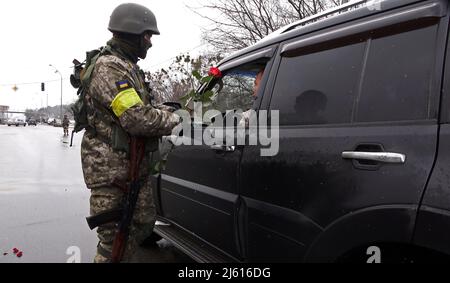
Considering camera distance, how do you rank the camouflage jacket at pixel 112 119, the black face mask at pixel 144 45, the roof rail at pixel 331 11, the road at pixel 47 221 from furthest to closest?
the road at pixel 47 221 < the black face mask at pixel 144 45 < the camouflage jacket at pixel 112 119 < the roof rail at pixel 331 11

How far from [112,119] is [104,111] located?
0.07 m

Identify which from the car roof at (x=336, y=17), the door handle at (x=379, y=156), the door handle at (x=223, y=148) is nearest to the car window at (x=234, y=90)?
the car roof at (x=336, y=17)

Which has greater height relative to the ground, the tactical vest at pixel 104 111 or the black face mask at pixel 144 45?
the black face mask at pixel 144 45

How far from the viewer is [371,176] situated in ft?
5.29

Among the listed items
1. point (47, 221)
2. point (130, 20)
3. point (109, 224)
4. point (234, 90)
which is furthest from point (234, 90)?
point (47, 221)

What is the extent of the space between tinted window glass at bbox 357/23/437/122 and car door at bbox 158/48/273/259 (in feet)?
2.73

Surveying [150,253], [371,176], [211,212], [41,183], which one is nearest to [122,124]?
[211,212]

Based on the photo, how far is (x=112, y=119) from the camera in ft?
7.98

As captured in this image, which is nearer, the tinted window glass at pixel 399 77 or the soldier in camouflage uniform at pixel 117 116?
the tinted window glass at pixel 399 77

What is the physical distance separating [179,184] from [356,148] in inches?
72.7

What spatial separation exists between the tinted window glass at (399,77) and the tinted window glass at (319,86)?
81 mm

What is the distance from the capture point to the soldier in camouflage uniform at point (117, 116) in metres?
2.32

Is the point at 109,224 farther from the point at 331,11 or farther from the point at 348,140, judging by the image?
the point at 331,11

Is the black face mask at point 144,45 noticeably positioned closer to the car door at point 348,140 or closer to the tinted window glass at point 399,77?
the car door at point 348,140
